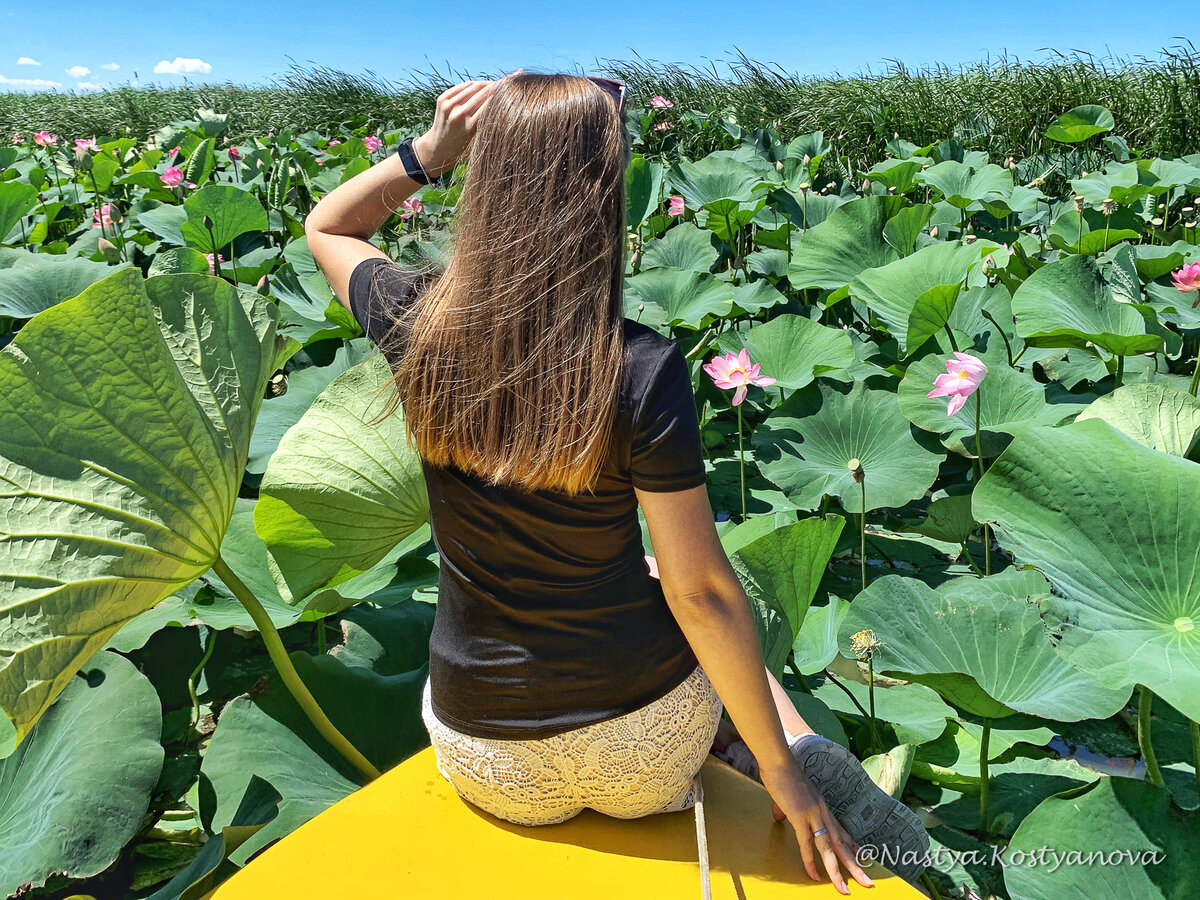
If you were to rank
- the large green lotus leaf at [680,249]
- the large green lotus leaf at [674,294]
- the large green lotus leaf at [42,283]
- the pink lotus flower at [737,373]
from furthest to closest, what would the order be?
the large green lotus leaf at [680,249] → the large green lotus leaf at [674,294] → the large green lotus leaf at [42,283] → the pink lotus flower at [737,373]

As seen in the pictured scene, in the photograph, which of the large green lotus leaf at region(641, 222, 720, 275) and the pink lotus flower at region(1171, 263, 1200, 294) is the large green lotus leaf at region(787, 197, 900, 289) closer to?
the large green lotus leaf at region(641, 222, 720, 275)

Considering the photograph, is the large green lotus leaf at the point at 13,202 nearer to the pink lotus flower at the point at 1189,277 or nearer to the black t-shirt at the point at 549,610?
the black t-shirt at the point at 549,610

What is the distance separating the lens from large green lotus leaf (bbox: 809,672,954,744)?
61.2 inches

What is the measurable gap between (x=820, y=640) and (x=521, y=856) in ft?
2.39

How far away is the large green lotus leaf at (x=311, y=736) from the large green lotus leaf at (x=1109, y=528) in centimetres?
85

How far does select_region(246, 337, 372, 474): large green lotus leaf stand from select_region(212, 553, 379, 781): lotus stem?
76 centimetres

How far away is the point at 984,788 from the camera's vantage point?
143cm

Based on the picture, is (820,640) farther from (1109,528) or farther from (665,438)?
(665,438)

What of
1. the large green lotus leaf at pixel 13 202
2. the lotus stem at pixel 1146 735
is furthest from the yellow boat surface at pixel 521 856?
the large green lotus leaf at pixel 13 202

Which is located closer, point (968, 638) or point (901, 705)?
point (968, 638)

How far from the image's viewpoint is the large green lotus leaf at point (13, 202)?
2.90 meters

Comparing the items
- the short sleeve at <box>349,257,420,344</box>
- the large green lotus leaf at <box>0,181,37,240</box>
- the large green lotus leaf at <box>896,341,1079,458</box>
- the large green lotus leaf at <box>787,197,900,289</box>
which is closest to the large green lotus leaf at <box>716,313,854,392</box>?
the large green lotus leaf at <box>896,341,1079,458</box>

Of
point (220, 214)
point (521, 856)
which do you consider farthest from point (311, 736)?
point (220, 214)

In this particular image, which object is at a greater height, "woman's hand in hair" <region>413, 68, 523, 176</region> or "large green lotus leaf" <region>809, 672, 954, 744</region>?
"woman's hand in hair" <region>413, 68, 523, 176</region>
